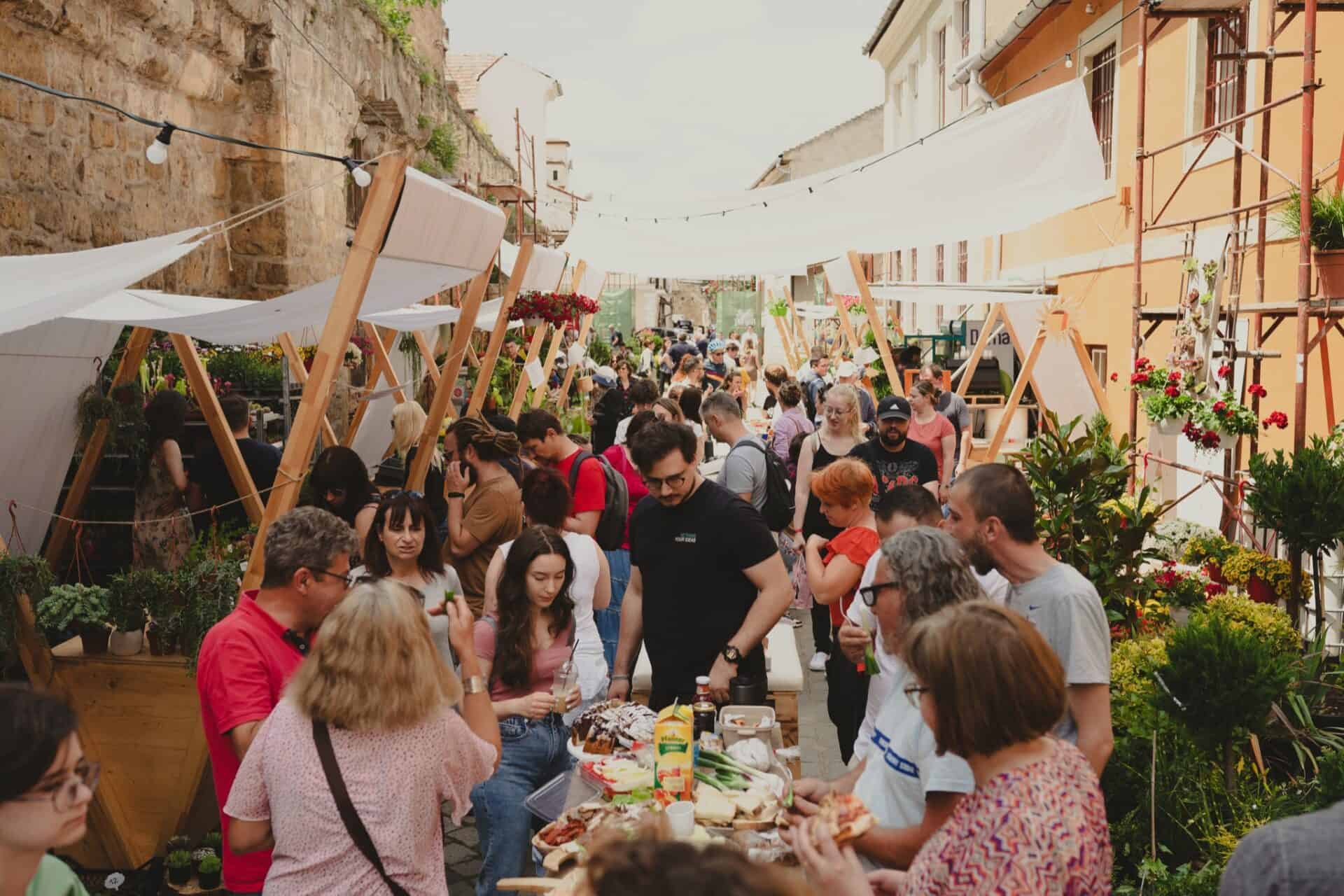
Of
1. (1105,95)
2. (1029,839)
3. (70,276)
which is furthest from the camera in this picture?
(1105,95)

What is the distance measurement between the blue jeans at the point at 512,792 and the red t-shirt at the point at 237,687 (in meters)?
0.82

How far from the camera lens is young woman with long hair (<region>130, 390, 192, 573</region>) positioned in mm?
6113

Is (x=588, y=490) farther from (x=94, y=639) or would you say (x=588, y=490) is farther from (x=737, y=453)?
(x=94, y=639)

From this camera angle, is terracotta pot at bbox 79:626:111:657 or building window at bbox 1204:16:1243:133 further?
building window at bbox 1204:16:1243:133

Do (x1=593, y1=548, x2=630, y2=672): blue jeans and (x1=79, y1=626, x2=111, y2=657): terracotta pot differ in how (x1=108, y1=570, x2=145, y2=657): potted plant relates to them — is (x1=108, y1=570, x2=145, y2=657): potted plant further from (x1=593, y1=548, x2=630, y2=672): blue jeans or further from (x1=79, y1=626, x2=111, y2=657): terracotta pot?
(x1=593, y1=548, x2=630, y2=672): blue jeans

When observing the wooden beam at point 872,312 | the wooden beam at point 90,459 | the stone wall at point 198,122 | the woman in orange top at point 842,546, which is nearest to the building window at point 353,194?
the stone wall at point 198,122

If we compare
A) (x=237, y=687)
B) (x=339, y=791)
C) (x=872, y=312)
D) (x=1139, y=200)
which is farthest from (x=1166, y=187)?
(x=339, y=791)

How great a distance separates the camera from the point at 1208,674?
3.46 metres

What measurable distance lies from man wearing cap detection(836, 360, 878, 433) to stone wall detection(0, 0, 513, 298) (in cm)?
516

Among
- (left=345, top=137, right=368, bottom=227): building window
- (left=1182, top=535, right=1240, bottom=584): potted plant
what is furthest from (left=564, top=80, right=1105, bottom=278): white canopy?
(left=345, top=137, right=368, bottom=227): building window

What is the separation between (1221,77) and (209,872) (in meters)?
9.65

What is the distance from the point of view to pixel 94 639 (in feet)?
15.7

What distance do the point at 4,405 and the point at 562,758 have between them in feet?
13.5

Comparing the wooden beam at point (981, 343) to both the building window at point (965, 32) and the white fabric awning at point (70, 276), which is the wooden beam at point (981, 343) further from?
the building window at point (965, 32)
